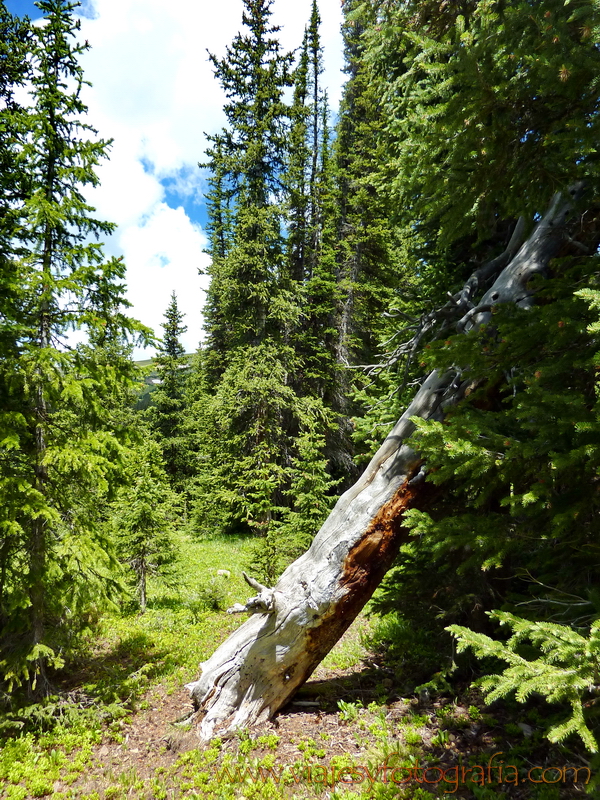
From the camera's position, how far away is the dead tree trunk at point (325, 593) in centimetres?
522

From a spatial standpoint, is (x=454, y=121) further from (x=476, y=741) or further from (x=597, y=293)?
(x=476, y=741)

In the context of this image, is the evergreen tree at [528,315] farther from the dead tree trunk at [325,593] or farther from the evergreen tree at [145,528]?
the evergreen tree at [145,528]

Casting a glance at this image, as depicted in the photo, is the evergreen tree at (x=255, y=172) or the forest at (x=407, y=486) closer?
the forest at (x=407, y=486)

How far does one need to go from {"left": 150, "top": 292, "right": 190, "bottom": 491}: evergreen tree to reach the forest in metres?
10.7

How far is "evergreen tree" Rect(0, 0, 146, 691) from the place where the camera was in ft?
17.5

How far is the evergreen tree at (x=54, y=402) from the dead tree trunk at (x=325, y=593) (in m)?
2.14

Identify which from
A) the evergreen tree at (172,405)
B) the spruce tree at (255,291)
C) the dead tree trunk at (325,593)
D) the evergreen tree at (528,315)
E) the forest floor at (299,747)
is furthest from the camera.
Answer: the evergreen tree at (172,405)

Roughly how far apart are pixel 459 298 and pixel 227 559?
485 inches

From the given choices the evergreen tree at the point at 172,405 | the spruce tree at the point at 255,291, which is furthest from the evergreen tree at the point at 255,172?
the evergreen tree at the point at 172,405

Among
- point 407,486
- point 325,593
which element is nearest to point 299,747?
point 325,593

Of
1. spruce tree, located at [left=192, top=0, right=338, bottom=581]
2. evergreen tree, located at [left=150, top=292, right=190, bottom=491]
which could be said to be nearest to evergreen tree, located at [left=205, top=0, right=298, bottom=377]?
spruce tree, located at [left=192, top=0, right=338, bottom=581]

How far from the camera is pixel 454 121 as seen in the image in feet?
10.7

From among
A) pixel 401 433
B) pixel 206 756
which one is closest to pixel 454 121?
pixel 401 433

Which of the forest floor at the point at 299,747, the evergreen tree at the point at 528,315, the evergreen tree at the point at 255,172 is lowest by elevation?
the forest floor at the point at 299,747
